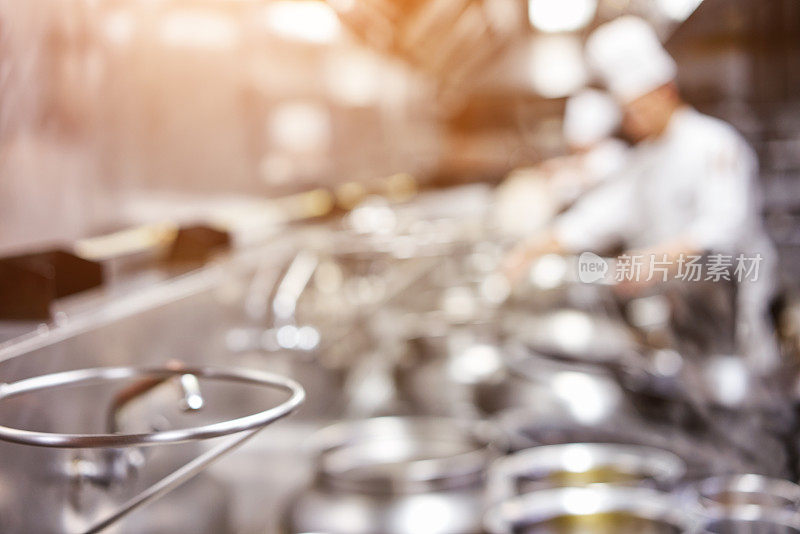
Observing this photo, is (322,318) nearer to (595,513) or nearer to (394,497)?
(394,497)

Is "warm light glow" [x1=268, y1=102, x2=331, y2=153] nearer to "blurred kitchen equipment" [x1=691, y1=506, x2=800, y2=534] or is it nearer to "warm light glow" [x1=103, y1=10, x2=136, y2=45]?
"warm light glow" [x1=103, y1=10, x2=136, y2=45]

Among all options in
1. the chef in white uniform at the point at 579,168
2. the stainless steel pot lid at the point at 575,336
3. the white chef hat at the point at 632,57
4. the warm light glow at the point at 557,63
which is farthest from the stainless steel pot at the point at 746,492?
the warm light glow at the point at 557,63

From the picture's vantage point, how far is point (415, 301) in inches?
93.4

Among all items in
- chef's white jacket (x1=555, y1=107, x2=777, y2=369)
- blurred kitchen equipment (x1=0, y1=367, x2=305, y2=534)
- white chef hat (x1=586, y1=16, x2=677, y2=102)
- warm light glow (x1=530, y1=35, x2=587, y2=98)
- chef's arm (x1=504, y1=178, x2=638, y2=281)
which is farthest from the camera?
warm light glow (x1=530, y1=35, x2=587, y2=98)

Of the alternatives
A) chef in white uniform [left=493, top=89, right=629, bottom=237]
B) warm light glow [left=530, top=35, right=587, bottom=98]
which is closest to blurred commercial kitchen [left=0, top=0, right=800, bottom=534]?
chef in white uniform [left=493, top=89, right=629, bottom=237]

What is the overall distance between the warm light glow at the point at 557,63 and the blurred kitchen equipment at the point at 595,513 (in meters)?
6.84

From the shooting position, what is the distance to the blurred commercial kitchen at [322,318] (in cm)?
78

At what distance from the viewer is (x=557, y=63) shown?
26.4 feet

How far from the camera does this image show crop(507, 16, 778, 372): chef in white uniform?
5.32 feet

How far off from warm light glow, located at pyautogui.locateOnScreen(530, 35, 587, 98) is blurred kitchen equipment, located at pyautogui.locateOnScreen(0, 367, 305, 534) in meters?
7.13

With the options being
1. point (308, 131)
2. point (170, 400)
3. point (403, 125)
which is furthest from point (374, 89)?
point (170, 400)

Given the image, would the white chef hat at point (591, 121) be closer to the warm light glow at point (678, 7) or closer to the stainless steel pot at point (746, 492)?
the warm light glow at point (678, 7)

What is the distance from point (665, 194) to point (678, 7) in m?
1.00

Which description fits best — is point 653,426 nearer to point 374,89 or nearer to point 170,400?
point 170,400
